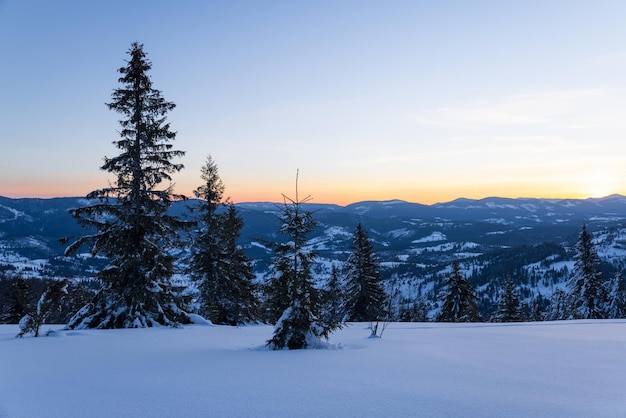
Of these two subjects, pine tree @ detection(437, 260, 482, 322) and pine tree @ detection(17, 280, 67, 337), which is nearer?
pine tree @ detection(17, 280, 67, 337)

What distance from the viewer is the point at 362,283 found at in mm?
35969

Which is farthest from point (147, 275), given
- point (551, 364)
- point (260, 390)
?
point (551, 364)

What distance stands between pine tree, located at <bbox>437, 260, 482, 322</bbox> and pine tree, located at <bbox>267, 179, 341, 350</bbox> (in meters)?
30.5

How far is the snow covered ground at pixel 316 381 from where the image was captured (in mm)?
4211

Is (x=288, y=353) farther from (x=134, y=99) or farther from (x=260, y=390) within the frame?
(x=134, y=99)

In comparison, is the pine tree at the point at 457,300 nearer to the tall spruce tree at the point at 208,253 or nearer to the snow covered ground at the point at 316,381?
the tall spruce tree at the point at 208,253

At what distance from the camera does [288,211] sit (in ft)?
34.6

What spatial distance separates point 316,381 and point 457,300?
119ft

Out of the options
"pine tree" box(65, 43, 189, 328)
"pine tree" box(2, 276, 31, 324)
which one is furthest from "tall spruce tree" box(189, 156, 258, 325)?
"pine tree" box(2, 276, 31, 324)

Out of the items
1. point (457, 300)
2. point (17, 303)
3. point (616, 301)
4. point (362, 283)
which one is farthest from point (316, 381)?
point (616, 301)

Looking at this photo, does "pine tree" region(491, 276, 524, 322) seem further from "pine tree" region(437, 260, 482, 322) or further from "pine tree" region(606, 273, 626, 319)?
"pine tree" region(606, 273, 626, 319)

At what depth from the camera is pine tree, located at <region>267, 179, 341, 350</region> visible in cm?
962

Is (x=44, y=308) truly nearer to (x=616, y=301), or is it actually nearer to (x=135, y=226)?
(x=135, y=226)

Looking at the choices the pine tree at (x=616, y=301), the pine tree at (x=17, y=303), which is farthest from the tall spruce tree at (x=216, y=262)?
the pine tree at (x=616, y=301)
